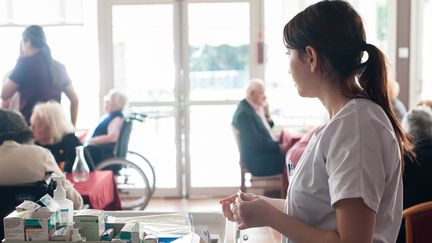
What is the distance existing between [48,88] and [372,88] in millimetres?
3366

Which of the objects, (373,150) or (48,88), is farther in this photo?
(48,88)

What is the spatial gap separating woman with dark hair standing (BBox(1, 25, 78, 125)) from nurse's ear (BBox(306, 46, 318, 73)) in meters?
3.26

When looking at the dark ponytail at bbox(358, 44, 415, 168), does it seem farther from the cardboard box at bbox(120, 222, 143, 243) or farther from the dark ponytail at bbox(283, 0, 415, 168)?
the cardboard box at bbox(120, 222, 143, 243)

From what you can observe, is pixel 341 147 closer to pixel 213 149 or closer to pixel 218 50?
pixel 218 50

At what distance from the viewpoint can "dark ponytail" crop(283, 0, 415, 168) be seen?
1017 mm

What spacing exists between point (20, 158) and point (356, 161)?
2.00 meters

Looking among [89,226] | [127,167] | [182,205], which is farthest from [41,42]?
[89,226]

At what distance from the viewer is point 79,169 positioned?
313 centimetres

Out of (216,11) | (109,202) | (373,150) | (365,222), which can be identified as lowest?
(109,202)

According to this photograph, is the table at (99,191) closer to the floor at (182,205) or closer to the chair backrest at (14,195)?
the chair backrest at (14,195)

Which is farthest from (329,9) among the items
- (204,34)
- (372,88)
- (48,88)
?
(204,34)

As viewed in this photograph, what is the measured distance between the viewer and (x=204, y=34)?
5191 millimetres

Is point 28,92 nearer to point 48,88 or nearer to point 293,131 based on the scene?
point 48,88

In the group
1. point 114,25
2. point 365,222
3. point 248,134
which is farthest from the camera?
point 114,25
